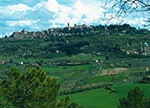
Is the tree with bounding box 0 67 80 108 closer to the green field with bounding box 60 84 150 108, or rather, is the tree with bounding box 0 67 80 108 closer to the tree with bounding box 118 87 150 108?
the tree with bounding box 118 87 150 108

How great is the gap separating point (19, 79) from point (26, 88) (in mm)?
612

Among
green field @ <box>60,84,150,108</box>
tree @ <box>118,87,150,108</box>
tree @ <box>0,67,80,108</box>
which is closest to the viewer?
tree @ <box>0,67,80,108</box>

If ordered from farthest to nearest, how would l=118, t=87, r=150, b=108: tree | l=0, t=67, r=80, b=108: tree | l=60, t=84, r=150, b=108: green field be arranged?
l=60, t=84, r=150, b=108: green field → l=118, t=87, r=150, b=108: tree → l=0, t=67, r=80, b=108: tree

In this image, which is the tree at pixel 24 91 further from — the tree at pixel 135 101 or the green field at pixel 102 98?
the green field at pixel 102 98

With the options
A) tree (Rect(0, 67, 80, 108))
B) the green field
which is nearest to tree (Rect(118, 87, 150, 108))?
tree (Rect(0, 67, 80, 108))

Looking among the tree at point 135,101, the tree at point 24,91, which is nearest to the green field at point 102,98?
the tree at point 135,101

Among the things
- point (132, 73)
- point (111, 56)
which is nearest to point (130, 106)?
point (132, 73)

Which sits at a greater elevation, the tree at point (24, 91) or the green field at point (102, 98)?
the tree at point (24, 91)

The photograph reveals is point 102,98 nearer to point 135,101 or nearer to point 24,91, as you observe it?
point 135,101

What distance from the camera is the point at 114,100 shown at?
3128 cm

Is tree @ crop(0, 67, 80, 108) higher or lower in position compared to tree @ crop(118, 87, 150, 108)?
higher

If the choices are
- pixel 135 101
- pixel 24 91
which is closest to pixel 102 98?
pixel 135 101

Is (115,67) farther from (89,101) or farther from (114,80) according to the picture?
(89,101)

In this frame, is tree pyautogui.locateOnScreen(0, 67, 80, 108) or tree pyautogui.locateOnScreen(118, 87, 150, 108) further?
tree pyautogui.locateOnScreen(118, 87, 150, 108)
